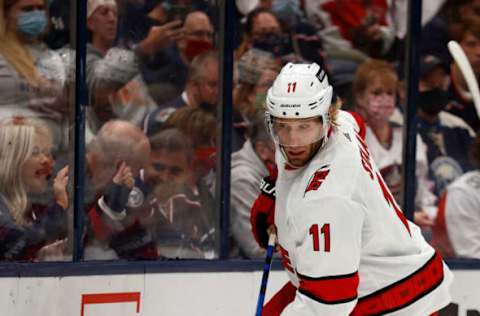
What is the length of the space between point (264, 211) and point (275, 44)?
1639 millimetres

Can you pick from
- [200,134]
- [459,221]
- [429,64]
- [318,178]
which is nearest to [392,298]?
[318,178]

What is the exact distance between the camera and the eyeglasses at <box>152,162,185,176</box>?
16.8 ft

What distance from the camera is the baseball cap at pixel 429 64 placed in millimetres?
5719

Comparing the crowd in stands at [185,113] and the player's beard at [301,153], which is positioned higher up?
the player's beard at [301,153]

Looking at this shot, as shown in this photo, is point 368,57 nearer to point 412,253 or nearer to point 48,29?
point 48,29

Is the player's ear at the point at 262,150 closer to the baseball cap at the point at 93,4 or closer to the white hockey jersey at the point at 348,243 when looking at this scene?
the baseball cap at the point at 93,4

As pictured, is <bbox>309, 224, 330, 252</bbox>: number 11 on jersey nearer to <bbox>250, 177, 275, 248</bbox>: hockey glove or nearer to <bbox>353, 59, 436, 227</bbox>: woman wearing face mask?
<bbox>250, 177, 275, 248</bbox>: hockey glove

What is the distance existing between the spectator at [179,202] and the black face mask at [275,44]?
21.9 inches

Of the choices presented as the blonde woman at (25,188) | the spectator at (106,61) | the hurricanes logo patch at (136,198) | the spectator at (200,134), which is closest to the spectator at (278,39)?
the spectator at (200,134)

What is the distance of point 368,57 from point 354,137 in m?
1.94

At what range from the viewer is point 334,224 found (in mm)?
3344

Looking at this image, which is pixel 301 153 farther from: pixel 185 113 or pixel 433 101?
pixel 433 101

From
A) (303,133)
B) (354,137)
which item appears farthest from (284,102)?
(354,137)

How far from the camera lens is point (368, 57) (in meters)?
5.65
